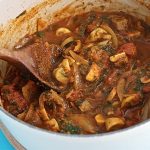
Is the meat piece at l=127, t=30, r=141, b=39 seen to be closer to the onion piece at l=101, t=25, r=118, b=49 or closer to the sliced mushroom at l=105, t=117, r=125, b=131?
the onion piece at l=101, t=25, r=118, b=49

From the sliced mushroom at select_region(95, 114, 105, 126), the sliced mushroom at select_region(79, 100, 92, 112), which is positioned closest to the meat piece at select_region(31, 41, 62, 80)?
the sliced mushroom at select_region(79, 100, 92, 112)

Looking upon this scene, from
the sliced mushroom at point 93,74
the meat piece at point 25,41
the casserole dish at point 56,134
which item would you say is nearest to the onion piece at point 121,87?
the sliced mushroom at point 93,74

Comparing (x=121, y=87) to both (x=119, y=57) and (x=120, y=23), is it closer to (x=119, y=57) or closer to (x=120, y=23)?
(x=119, y=57)

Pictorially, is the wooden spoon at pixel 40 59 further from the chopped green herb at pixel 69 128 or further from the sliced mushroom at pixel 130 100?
the sliced mushroom at pixel 130 100

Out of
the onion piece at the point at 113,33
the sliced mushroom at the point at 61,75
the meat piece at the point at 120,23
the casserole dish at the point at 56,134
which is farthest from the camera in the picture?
the meat piece at the point at 120,23

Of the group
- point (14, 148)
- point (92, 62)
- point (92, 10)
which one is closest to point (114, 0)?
point (92, 10)

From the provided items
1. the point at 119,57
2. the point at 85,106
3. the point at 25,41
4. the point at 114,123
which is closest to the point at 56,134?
the point at 114,123
